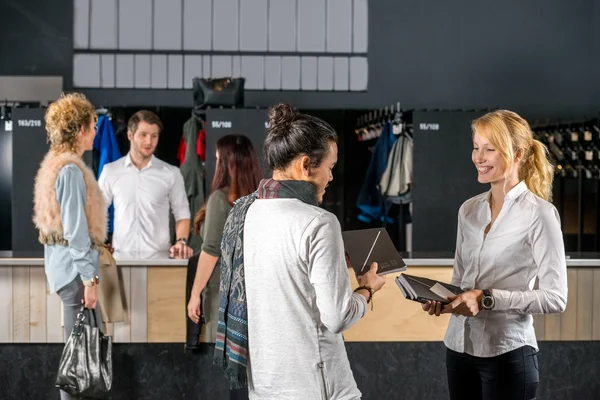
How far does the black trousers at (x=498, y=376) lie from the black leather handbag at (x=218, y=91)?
210 inches

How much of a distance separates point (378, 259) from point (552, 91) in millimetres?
7882

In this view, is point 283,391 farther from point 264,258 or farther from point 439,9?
point 439,9

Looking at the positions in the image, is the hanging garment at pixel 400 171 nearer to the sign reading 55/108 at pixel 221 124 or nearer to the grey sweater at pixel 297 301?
the sign reading 55/108 at pixel 221 124

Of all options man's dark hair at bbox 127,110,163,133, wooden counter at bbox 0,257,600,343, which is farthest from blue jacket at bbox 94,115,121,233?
wooden counter at bbox 0,257,600,343

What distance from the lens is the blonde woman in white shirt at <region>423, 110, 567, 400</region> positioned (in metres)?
2.63

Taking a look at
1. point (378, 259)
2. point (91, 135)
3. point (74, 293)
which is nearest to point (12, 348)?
point (74, 293)

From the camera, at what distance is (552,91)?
9938mm

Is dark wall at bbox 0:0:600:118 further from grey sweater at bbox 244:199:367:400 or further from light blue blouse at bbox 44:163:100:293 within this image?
grey sweater at bbox 244:199:367:400

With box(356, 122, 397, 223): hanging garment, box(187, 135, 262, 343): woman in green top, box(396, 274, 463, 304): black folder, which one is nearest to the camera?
box(396, 274, 463, 304): black folder

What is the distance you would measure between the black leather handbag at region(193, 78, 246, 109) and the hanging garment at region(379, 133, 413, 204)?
1.53 meters

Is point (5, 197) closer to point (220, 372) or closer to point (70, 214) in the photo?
point (220, 372)

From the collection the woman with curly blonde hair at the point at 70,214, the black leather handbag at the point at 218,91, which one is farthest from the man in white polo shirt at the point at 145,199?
the black leather handbag at the point at 218,91

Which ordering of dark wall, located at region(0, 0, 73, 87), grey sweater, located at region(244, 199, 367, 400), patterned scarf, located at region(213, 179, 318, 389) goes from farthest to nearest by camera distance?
dark wall, located at region(0, 0, 73, 87) < patterned scarf, located at region(213, 179, 318, 389) < grey sweater, located at region(244, 199, 367, 400)

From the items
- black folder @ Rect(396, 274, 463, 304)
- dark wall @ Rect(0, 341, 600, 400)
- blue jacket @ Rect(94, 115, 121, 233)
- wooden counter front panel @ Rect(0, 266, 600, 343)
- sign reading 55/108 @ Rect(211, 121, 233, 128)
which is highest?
sign reading 55/108 @ Rect(211, 121, 233, 128)
